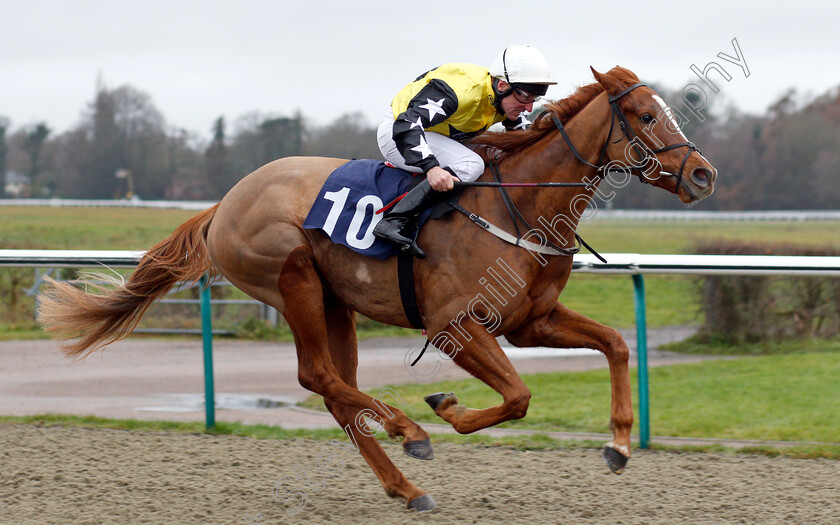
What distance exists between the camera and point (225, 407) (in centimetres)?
583

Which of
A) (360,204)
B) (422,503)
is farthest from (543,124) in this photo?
(422,503)

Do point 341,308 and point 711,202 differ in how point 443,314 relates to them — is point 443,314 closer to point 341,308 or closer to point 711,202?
point 341,308

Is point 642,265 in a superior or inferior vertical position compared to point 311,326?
superior

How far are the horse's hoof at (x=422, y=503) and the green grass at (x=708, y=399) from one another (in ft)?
5.42

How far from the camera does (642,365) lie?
190 inches

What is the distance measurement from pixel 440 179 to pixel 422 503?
1.38 m

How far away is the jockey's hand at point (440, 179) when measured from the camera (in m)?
3.42

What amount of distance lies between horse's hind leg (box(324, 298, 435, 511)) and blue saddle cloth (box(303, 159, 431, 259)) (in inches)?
20.0

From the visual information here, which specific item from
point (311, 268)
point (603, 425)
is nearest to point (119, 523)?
point (311, 268)

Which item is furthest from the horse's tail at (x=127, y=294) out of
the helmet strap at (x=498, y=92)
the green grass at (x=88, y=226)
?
the green grass at (x=88, y=226)

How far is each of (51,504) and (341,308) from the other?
1.52 m

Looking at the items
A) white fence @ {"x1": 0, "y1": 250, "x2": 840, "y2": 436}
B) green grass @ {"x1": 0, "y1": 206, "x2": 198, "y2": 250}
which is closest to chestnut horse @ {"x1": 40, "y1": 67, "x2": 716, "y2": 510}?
white fence @ {"x1": 0, "y1": 250, "x2": 840, "y2": 436}

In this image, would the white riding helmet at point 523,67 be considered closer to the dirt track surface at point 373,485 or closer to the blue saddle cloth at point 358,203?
the blue saddle cloth at point 358,203

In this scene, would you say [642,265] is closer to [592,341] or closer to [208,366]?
[592,341]
